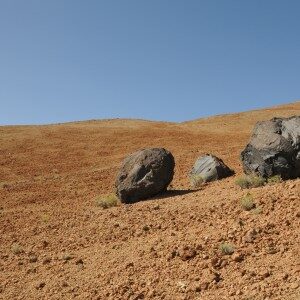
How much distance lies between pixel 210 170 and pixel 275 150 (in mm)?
4637

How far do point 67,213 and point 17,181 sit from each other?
12.3 meters

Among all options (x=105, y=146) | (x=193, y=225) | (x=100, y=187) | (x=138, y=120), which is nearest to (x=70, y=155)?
(x=105, y=146)

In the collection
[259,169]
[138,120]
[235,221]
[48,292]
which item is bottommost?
[48,292]

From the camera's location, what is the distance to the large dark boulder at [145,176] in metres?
18.0

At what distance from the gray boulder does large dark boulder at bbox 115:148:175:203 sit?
195cm

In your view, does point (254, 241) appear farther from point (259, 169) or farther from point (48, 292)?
point (259, 169)

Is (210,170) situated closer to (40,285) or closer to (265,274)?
(40,285)

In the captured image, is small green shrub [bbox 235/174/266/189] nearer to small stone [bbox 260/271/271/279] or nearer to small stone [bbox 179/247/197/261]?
small stone [bbox 179/247/197/261]

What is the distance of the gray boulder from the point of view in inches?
781

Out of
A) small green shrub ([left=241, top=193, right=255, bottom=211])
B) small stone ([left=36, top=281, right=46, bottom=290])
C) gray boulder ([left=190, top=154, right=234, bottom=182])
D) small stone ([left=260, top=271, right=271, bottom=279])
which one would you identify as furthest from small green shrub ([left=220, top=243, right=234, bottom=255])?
gray boulder ([left=190, top=154, right=234, bottom=182])

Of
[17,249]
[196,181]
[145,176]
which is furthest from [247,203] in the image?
[196,181]

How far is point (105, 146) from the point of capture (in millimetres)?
38688

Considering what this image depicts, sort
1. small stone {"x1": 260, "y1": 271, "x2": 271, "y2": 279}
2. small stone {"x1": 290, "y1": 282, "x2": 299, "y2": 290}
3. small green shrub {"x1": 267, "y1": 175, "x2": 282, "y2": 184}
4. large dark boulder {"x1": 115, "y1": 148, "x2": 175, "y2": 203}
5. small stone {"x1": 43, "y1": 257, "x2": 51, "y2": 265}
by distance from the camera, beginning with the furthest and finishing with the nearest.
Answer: large dark boulder {"x1": 115, "y1": 148, "x2": 175, "y2": 203} < small green shrub {"x1": 267, "y1": 175, "x2": 282, "y2": 184} < small stone {"x1": 43, "y1": 257, "x2": 51, "y2": 265} < small stone {"x1": 260, "y1": 271, "x2": 271, "y2": 279} < small stone {"x1": 290, "y1": 282, "x2": 299, "y2": 290}

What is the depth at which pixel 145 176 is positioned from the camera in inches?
718
